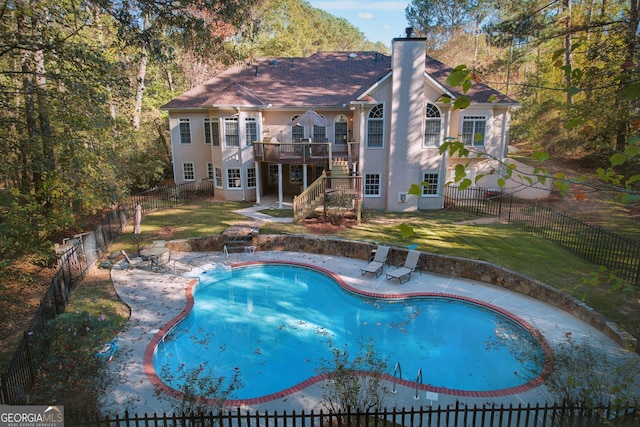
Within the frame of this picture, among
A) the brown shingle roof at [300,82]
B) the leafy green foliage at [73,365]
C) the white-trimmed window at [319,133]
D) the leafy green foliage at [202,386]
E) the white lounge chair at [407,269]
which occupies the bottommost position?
the leafy green foliage at [202,386]

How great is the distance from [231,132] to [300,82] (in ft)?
20.0

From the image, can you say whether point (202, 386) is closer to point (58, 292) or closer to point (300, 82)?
point (58, 292)

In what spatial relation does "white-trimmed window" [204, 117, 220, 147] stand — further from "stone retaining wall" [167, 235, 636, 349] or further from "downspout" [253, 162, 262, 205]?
"stone retaining wall" [167, 235, 636, 349]

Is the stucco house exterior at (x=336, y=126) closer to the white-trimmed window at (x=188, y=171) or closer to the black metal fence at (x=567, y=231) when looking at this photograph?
the white-trimmed window at (x=188, y=171)

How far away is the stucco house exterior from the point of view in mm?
21281

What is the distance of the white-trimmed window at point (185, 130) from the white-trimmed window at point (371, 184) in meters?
12.4

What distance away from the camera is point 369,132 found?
22.0 meters

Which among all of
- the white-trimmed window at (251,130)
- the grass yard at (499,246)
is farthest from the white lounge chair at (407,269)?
the white-trimmed window at (251,130)

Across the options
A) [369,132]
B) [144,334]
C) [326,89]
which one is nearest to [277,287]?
[144,334]

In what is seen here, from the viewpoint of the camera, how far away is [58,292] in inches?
430

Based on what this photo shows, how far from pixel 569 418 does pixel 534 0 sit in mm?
31440

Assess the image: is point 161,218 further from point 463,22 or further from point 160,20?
point 463,22

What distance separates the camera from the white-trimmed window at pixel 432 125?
21828 mm

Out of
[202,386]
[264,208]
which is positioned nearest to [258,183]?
[264,208]
